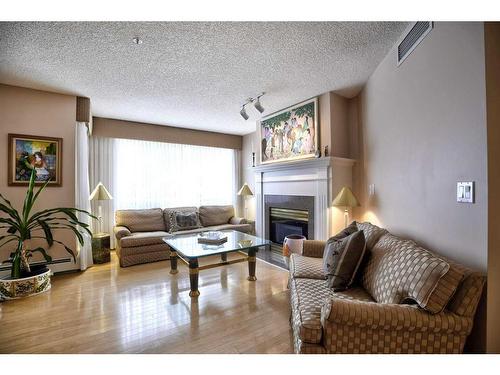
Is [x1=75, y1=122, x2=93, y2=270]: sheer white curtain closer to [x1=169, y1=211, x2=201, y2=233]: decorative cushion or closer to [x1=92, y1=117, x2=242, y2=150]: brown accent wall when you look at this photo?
[x1=92, y1=117, x2=242, y2=150]: brown accent wall

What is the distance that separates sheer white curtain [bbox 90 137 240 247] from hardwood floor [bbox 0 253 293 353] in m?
1.80

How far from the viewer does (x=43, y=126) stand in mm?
2977

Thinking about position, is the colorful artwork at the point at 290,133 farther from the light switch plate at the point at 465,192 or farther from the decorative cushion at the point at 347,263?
the light switch plate at the point at 465,192

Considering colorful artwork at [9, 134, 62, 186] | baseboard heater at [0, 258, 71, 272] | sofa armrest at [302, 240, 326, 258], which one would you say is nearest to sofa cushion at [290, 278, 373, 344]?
sofa armrest at [302, 240, 326, 258]

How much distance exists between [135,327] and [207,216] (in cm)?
295

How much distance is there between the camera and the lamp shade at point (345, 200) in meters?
2.74

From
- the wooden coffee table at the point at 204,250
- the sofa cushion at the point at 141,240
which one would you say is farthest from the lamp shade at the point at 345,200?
the sofa cushion at the point at 141,240

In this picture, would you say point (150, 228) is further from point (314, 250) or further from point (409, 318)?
point (409, 318)

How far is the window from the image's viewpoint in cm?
441

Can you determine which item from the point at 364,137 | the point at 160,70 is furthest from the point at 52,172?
the point at 364,137

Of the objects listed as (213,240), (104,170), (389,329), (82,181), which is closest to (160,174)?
(104,170)

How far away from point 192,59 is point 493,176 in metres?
2.44

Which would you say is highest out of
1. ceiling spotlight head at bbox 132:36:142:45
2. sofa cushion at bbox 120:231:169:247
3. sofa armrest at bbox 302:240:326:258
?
ceiling spotlight head at bbox 132:36:142:45

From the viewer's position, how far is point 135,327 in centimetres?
188
